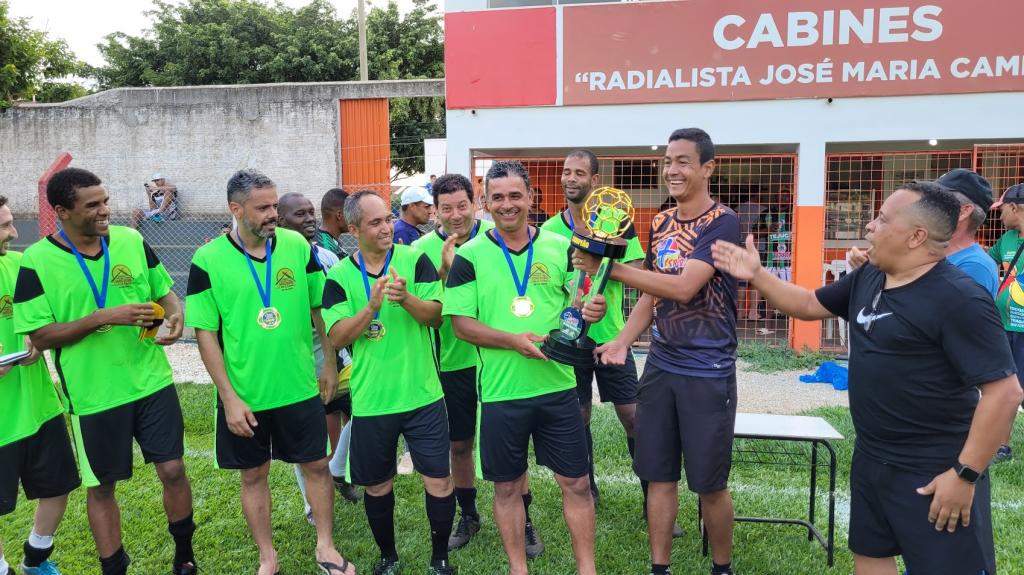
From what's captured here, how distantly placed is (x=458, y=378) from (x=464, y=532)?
0.94 m

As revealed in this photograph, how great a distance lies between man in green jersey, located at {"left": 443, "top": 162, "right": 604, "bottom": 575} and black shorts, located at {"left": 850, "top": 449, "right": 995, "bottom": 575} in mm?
1237

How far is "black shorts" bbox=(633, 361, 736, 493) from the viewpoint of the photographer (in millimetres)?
3457

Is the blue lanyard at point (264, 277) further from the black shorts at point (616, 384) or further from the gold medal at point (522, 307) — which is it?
the black shorts at point (616, 384)

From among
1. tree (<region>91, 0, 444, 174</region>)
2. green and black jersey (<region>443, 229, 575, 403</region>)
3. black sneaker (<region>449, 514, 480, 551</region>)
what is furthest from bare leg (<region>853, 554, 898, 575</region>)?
tree (<region>91, 0, 444, 174</region>)

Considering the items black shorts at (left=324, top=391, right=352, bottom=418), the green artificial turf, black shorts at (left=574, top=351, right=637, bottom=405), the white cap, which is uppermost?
the white cap

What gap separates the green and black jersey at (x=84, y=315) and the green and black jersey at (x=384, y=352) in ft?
3.36

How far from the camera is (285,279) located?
381 cm

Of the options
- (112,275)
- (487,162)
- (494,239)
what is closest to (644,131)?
(487,162)

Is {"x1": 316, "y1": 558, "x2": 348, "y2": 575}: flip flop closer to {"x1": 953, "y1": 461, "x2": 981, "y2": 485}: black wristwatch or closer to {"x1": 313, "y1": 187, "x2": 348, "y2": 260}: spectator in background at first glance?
{"x1": 313, "y1": 187, "x2": 348, "y2": 260}: spectator in background

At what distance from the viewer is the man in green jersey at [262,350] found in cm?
366

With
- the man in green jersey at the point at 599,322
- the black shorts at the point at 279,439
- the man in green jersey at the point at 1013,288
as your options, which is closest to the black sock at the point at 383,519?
the black shorts at the point at 279,439

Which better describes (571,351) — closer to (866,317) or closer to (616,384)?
(866,317)

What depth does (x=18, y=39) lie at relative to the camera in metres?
19.0

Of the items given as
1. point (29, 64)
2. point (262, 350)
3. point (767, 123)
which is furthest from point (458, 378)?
point (29, 64)
